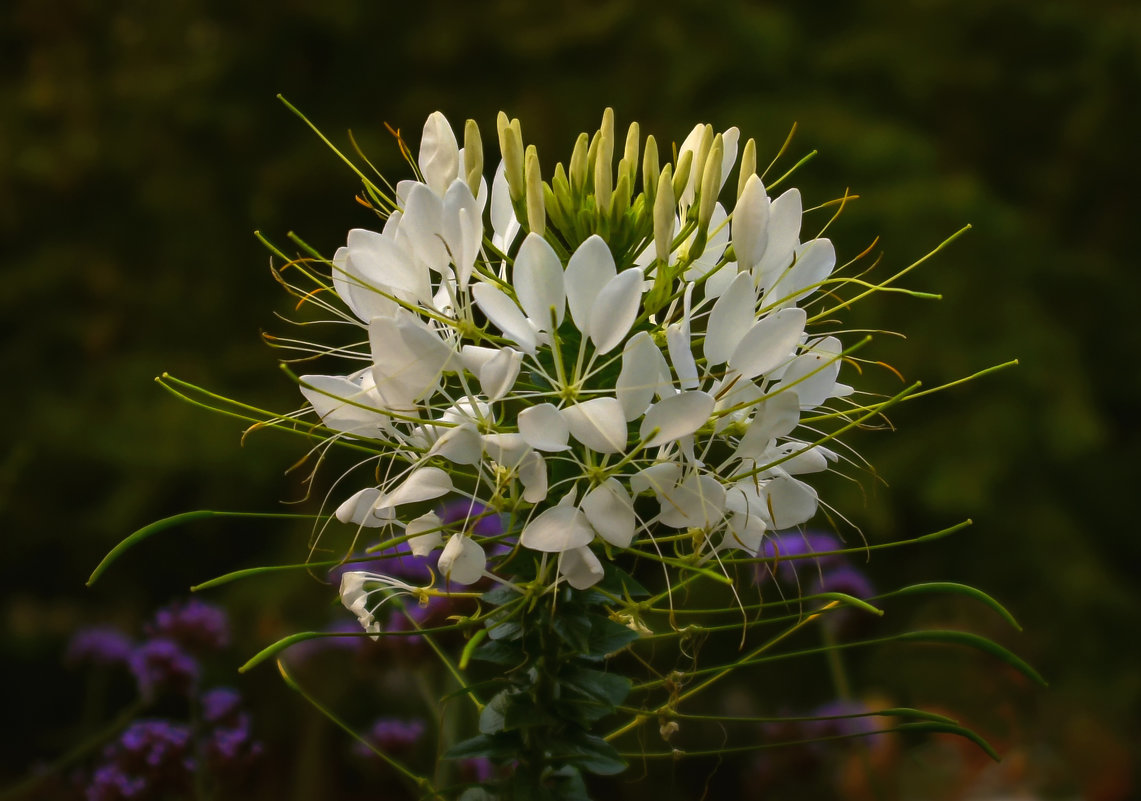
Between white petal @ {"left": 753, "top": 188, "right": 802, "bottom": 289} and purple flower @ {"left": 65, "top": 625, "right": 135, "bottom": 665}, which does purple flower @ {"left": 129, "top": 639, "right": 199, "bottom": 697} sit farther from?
white petal @ {"left": 753, "top": 188, "right": 802, "bottom": 289}

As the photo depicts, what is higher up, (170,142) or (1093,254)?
(170,142)

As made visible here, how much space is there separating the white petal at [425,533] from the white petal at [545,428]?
0.36 ft

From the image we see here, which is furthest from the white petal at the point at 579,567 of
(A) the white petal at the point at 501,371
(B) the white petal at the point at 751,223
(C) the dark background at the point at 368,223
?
(C) the dark background at the point at 368,223

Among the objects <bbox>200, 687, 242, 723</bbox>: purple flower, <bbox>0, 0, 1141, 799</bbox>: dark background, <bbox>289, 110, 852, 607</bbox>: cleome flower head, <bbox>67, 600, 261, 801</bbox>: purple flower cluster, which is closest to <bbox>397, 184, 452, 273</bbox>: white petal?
<bbox>289, 110, 852, 607</bbox>: cleome flower head

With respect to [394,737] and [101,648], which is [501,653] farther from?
[101,648]

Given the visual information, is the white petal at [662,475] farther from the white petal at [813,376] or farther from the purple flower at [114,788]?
the purple flower at [114,788]

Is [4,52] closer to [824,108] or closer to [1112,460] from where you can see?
[824,108]

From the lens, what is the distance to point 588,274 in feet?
1.95

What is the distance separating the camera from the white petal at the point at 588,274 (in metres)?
0.59

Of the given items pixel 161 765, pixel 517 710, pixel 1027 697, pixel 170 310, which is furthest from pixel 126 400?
pixel 1027 697

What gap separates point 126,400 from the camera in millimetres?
2533

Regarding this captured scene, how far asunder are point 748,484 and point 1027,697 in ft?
7.14

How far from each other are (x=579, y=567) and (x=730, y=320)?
0.18 metres

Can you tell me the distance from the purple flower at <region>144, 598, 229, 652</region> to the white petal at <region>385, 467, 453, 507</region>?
547mm
